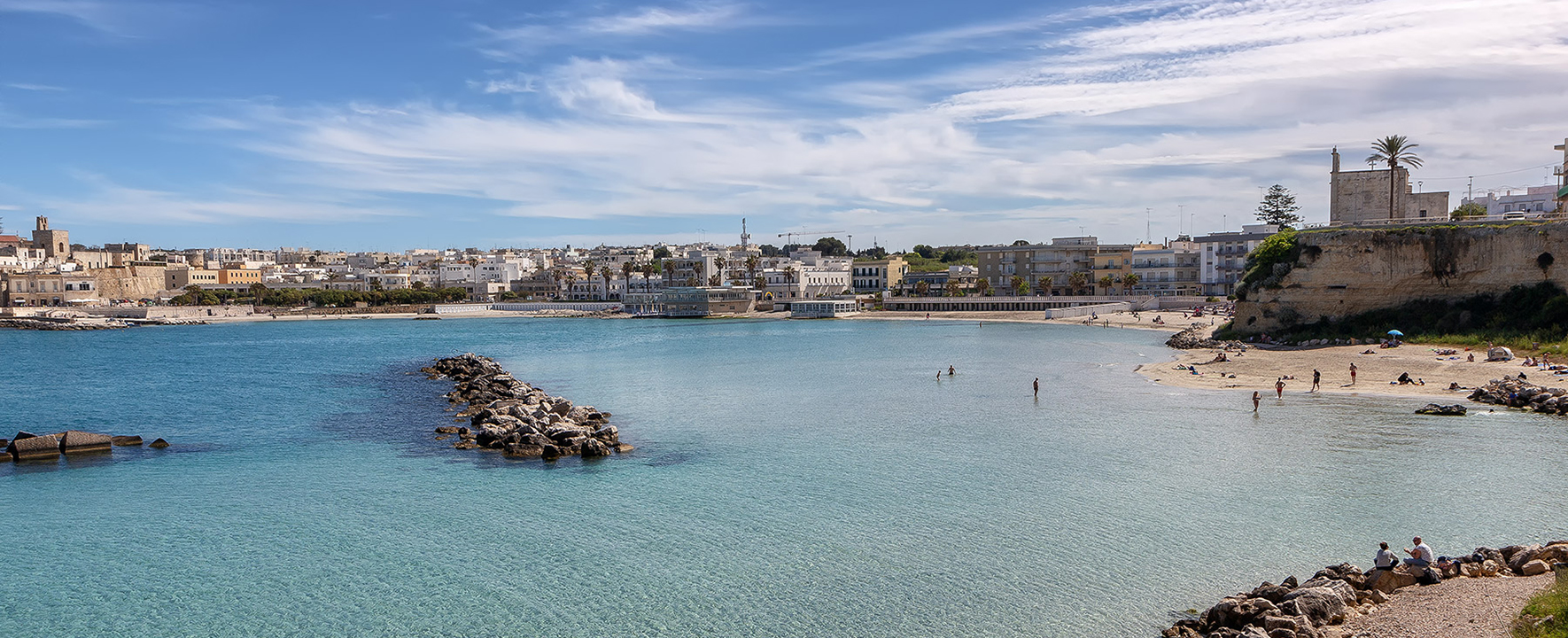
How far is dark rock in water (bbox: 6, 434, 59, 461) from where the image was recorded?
1091 inches

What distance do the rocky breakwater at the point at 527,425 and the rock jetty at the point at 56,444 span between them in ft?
32.4

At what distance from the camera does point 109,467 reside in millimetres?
26438

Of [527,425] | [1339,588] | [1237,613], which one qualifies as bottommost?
[1237,613]

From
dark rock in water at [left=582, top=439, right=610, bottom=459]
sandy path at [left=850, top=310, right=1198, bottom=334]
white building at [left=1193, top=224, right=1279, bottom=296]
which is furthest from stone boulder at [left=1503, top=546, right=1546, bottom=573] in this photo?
white building at [left=1193, top=224, right=1279, bottom=296]

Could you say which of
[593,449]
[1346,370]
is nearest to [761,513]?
[593,449]

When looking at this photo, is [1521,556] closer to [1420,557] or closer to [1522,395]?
[1420,557]

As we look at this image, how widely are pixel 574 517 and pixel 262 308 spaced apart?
131 meters

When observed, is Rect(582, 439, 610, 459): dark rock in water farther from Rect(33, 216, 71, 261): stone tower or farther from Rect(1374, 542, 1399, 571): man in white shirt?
Rect(33, 216, 71, 261): stone tower

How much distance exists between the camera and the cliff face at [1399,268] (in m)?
46.3

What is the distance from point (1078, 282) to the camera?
109m

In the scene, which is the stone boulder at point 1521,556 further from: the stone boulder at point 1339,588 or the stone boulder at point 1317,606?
the stone boulder at point 1317,606

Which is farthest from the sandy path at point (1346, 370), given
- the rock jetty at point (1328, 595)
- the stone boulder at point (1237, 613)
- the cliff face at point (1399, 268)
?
the stone boulder at point (1237, 613)

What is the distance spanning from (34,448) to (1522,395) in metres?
46.8

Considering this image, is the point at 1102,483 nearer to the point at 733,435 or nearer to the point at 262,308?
the point at 733,435
